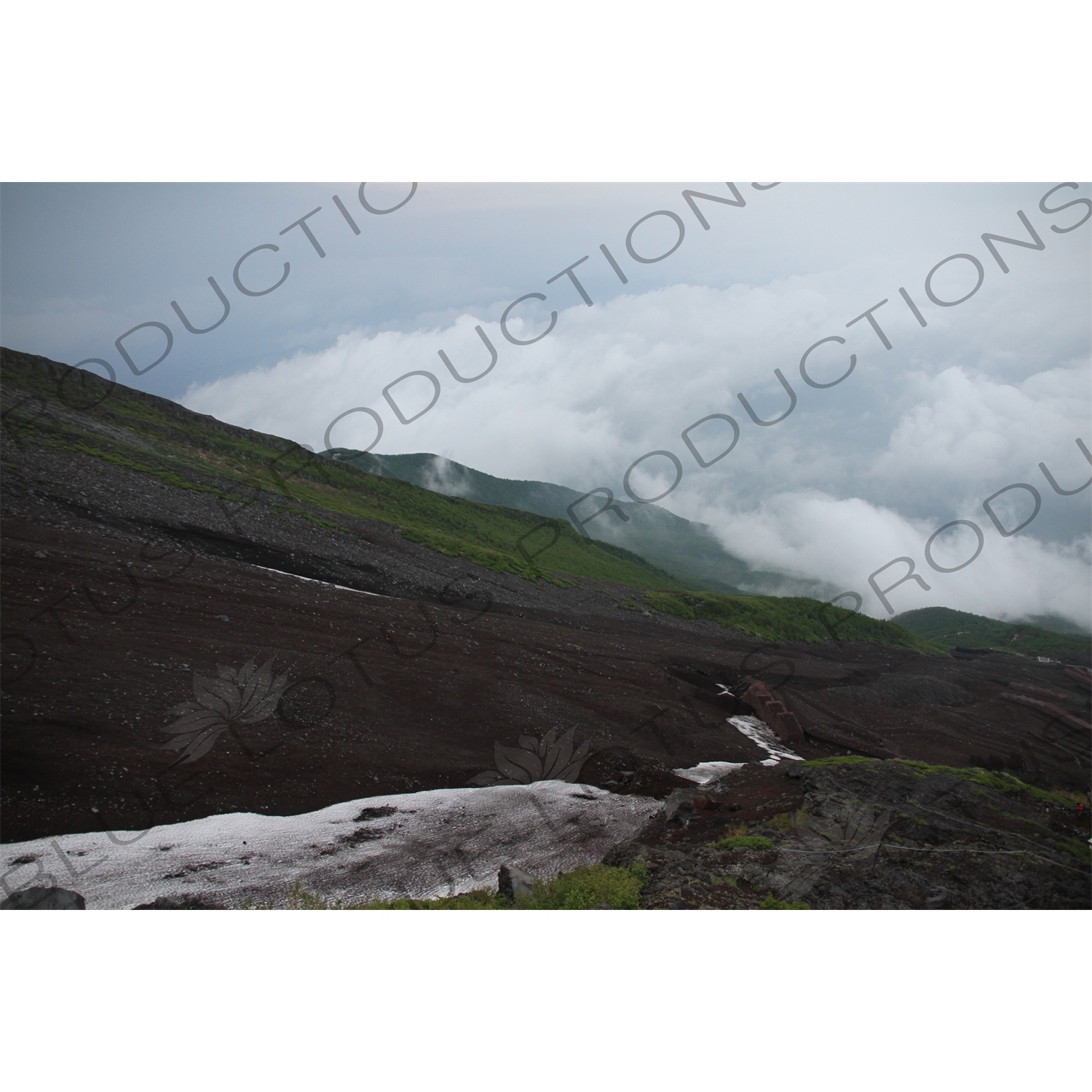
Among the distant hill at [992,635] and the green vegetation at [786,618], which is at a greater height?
the green vegetation at [786,618]

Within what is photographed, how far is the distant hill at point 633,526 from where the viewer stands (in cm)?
8331

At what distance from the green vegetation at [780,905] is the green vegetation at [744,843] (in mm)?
994

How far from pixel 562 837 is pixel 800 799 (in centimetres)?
352

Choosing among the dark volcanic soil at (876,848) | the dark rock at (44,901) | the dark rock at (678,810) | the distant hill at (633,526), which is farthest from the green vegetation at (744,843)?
the distant hill at (633,526)

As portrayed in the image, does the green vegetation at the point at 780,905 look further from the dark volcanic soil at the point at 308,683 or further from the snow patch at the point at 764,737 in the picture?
the snow patch at the point at 764,737

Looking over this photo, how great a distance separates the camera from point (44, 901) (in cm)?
524

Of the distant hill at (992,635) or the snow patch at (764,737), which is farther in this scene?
the distant hill at (992,635)


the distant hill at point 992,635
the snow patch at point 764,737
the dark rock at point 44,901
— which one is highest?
the dark rock at point 44,901

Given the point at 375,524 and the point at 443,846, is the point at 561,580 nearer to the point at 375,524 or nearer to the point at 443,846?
the point at 375,524

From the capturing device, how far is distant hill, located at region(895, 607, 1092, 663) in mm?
35031

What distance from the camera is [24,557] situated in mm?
10500

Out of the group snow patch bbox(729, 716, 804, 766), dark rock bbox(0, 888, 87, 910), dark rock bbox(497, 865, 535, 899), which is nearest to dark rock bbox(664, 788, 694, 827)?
dark rock bbox(497, 865, 535, 899)

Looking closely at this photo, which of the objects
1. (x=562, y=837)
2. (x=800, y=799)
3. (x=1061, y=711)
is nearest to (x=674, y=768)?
(x=800, y=799)

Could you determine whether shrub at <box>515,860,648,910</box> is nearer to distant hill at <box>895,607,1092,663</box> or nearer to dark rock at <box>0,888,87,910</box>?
dark rock at <box>0,888,87,910</box>
